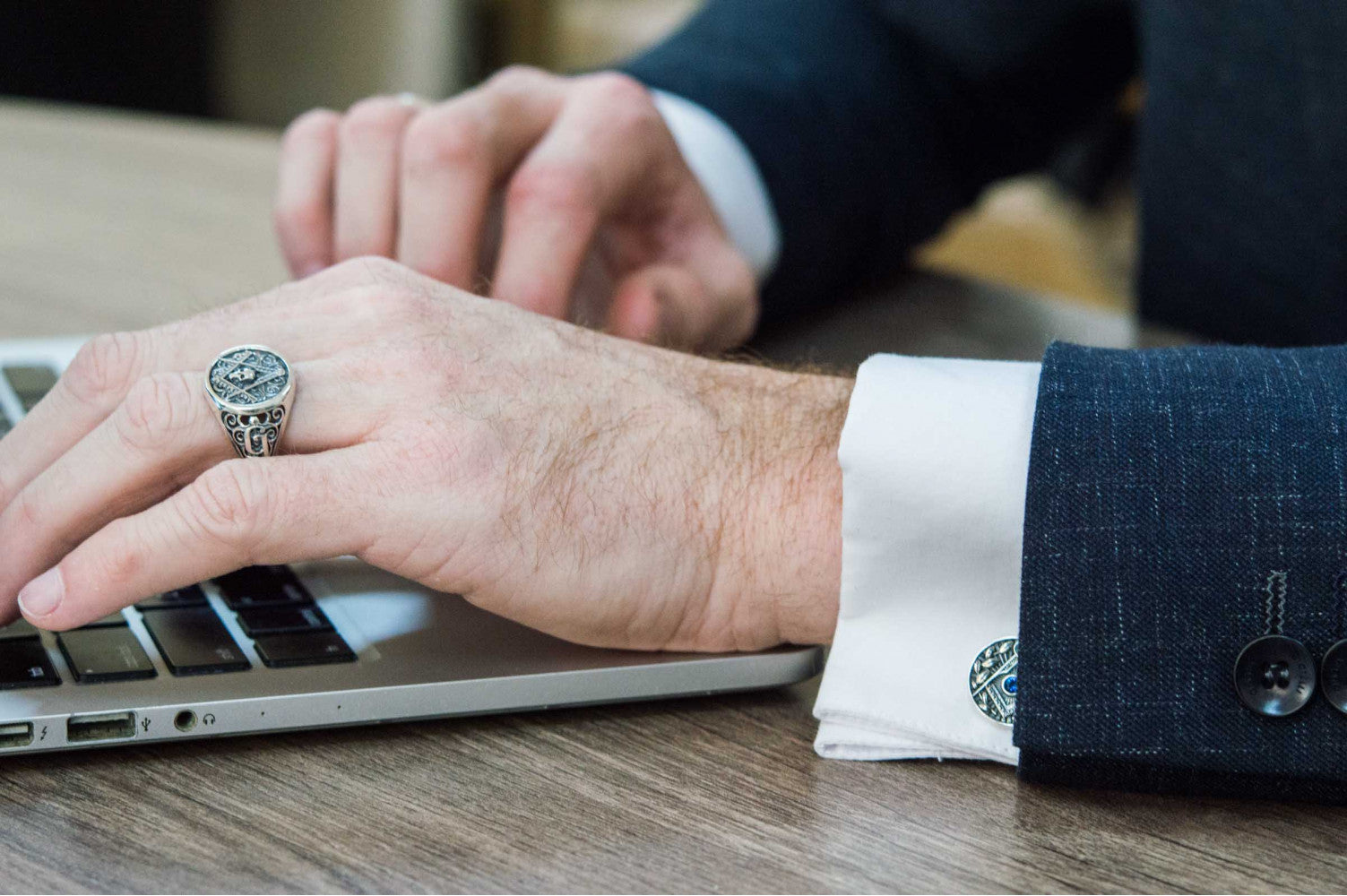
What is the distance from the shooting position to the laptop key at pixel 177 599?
54 centimetres

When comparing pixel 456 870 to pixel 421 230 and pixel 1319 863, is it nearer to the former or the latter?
pixel 1319 863

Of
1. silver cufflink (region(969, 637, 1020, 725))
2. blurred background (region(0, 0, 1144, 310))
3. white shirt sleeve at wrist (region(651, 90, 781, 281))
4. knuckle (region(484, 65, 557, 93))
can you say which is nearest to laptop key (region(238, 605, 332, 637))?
silver cufflink (region(969, 637, 1020, 725))

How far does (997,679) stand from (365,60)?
407 centimetres

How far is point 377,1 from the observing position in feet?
13.6

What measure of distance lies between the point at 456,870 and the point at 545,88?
625 millimetres

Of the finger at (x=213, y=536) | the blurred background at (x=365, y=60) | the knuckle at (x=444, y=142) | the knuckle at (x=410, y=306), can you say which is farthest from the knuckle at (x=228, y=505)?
the blurred background at (x=365, y=60)

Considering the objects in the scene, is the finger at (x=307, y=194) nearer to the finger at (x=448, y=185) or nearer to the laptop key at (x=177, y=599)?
the finger at (x=448, y=185)

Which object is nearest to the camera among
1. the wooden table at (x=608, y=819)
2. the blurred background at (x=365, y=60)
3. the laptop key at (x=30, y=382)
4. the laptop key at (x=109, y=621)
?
the wooden table at (x=608, y=819)

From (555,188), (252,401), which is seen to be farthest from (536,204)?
(252,401)

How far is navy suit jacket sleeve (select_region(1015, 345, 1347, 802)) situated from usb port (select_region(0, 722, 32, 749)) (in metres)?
0.34

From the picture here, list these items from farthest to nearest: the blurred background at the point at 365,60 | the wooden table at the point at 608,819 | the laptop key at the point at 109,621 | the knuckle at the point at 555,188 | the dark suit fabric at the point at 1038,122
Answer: the blurred background at the point at 365,60 → the dark suit fabric at the point at 1038,122 → the knuckle at the point at 555,188 → the laptop key at the point at 109,621 → the wooden table at the point at 608,819

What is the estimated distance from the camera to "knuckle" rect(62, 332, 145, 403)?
0.58 meters

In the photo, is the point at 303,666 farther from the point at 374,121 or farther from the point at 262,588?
the point at 374,121

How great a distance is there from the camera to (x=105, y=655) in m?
0.50
